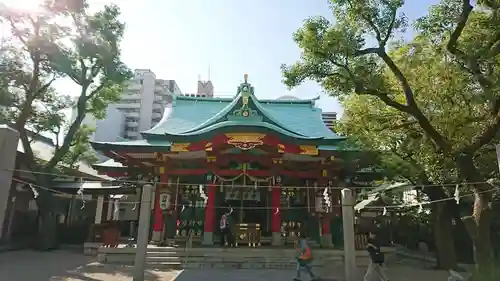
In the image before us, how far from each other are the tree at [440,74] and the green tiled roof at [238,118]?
15.9ft

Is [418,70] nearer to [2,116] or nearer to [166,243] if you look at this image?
[166,243]

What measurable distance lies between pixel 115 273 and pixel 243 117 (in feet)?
26.4

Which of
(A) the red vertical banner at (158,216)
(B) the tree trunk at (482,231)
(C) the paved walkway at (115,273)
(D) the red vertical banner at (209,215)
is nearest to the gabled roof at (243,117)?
(A) the red vertical banner at (158,216)

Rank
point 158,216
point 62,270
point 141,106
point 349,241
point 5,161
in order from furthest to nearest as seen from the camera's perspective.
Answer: point 141,106, point 158,216, point 62,270, point 349,241, point 5,161

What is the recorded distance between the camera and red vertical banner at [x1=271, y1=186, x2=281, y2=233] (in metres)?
16.3

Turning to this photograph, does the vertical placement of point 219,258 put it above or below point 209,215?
below

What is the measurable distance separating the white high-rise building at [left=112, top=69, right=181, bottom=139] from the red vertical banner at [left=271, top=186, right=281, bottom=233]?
47.7m

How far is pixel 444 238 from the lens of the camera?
556 inches

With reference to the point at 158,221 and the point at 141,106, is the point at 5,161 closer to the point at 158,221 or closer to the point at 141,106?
the point at 158,221

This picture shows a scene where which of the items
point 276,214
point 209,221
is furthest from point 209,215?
point 276,214

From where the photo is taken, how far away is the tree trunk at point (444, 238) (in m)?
14.1

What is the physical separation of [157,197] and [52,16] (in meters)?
9.64

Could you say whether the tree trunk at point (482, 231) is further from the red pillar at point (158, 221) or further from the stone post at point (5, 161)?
the red pillar at point (158, 221)

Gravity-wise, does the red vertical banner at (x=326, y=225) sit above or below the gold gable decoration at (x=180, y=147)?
below
